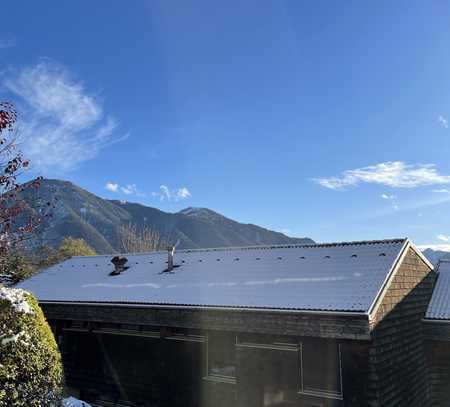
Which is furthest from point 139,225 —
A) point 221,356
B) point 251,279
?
point 221,356

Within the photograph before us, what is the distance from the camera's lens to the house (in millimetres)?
9914

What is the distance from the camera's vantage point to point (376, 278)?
10.7 meters

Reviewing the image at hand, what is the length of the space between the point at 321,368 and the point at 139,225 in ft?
381

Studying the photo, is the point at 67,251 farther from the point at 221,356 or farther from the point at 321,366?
the point at 321,366

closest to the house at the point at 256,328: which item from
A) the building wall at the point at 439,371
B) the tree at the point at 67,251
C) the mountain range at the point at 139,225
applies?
the building wall at the point at 439,371

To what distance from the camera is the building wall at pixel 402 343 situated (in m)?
9.62

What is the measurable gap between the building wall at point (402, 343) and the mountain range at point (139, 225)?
201ft

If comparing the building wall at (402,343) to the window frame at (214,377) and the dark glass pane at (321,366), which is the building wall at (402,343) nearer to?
the dark glass pane at (321,366)

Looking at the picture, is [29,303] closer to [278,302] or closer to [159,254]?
[278,302]

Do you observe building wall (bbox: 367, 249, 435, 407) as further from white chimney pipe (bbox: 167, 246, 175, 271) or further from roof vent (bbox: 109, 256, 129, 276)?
roof vent (bbox: 109, 256, 129, 276)

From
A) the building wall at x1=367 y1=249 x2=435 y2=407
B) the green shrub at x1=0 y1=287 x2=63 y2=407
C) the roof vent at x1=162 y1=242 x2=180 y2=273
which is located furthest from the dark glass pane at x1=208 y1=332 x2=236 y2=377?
the green shrub at x1=0 y1=287 x2=63 y2=407

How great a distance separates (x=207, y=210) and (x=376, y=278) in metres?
132

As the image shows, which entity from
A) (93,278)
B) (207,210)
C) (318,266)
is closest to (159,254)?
(93,278)

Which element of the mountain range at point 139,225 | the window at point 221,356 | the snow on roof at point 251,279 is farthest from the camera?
the mountain range at point 139,225
